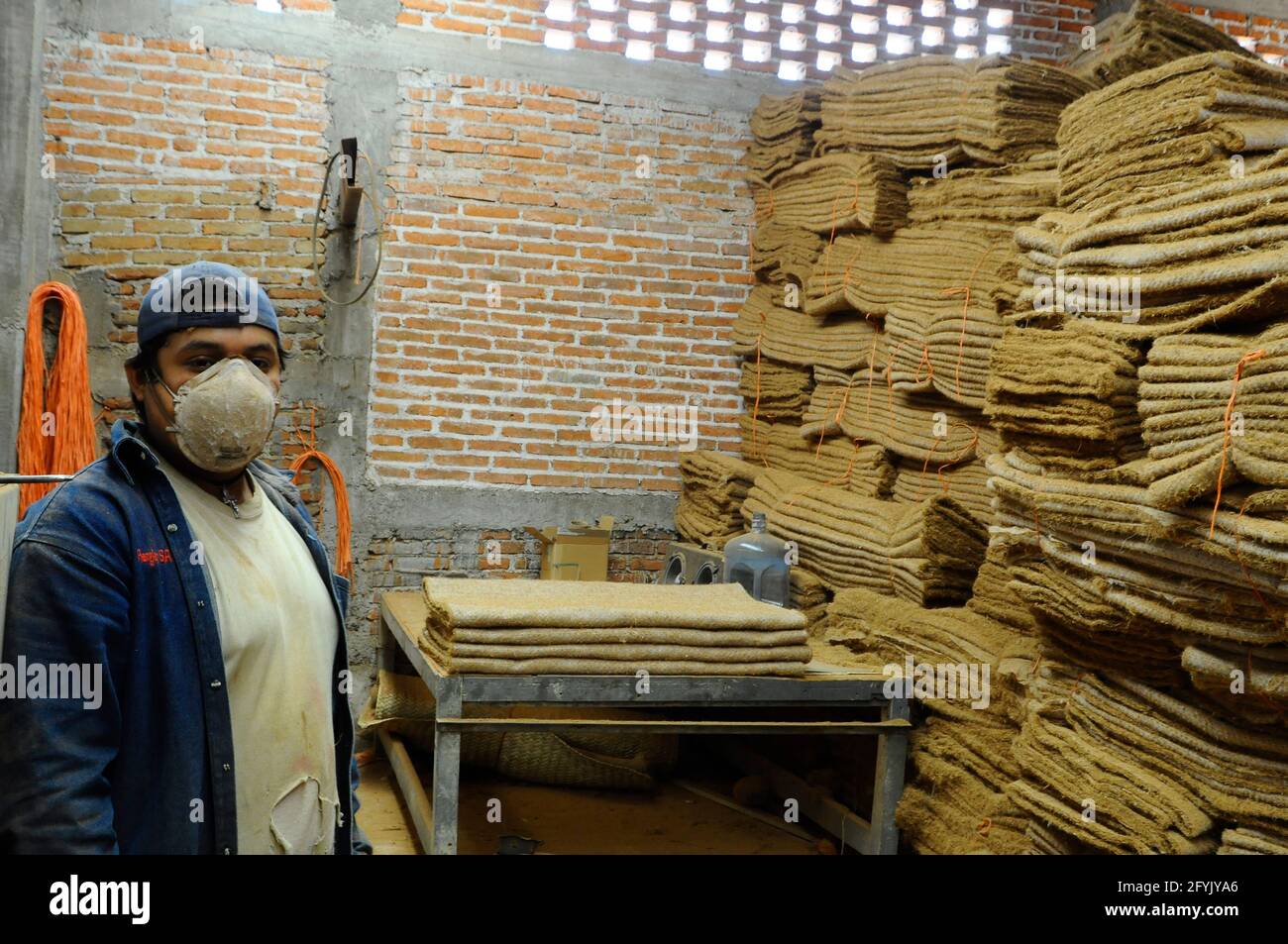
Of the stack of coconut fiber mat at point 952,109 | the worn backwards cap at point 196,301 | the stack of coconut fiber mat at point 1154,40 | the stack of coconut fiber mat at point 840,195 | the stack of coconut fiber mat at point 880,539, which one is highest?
the stack of coconut fiber mat at point 1154,40

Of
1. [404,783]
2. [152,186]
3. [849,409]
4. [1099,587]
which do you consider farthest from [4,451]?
[1099,587]

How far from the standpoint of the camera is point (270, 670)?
2209 millimetres

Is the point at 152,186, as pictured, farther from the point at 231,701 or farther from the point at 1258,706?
the point at 1258,706

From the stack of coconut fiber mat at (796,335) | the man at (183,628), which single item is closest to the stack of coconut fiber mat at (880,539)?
the stack of coconut fiber mat at (796,335)

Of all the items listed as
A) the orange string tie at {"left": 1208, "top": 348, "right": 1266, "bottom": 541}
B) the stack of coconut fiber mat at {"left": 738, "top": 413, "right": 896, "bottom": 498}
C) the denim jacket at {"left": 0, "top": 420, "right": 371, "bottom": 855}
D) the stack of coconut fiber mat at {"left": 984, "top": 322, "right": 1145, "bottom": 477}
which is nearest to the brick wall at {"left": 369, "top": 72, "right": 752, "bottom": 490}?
the stack of coconut fiber mat at {"left": 738, "top": 413, "right": 896, "bottom": 498}

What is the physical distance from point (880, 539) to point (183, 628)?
301 cm

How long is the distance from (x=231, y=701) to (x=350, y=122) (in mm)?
4329

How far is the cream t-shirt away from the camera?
2.16m

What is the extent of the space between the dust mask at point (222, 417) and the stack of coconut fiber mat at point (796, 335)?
11.0ft

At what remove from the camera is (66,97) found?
217 inches

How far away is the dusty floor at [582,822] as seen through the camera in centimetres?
441

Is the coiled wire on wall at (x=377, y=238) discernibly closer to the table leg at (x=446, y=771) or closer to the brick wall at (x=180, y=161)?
the brick wall at (x=180, y=161)

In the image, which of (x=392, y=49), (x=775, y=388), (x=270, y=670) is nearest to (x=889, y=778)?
(x=775, y=388)

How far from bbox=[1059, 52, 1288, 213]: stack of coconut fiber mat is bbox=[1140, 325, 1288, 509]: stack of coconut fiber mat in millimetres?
498
